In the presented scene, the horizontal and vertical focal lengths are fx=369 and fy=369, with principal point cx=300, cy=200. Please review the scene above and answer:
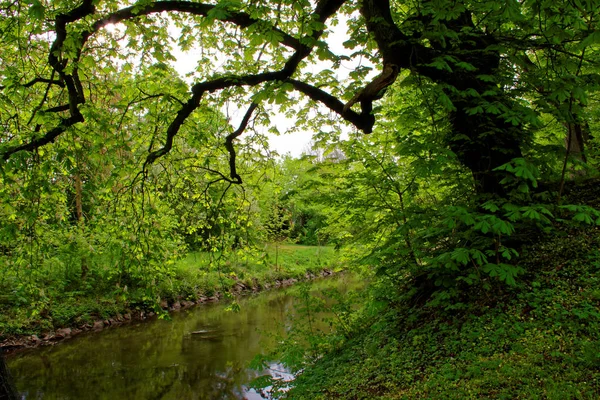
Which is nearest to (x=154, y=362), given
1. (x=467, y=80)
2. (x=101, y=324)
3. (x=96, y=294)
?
(x=101, y=324)

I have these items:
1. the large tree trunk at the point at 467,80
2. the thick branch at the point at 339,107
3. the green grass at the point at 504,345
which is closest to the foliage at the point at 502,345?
the green grass at the point at 504,345

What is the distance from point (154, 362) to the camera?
9180 mm

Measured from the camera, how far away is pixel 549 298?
4.00 m

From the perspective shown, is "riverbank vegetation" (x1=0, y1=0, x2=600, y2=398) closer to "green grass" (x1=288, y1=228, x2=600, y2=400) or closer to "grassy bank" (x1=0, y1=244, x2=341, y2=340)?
"green grass" (x1=288, y1=228, x2=600, y2=400)

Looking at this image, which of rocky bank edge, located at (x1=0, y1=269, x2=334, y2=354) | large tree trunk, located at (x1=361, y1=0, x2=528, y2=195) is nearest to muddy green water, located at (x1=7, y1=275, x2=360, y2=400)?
rocky bank edge, located at (x1=0, y1=269, x2=334, y2=354)

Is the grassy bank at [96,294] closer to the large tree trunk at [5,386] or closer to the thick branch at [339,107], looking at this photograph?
the large tree trunk at [5,386]

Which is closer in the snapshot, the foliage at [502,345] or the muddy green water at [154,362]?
the foliage at [502,345]

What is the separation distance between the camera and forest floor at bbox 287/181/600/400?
3.09m

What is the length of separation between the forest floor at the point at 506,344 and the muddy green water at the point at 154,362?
2.40 metres

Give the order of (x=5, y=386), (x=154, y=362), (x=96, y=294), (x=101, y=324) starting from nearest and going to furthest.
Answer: (x=5, y=386)
(x=154, y=362)
(x=101, y=324)
(x=96, y=294)

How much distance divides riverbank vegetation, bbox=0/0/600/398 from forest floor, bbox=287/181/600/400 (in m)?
0.02

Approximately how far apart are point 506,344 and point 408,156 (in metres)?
2.56

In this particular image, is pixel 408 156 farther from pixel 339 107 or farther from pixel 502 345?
pixel 502 345

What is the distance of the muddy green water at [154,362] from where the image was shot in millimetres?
7555
